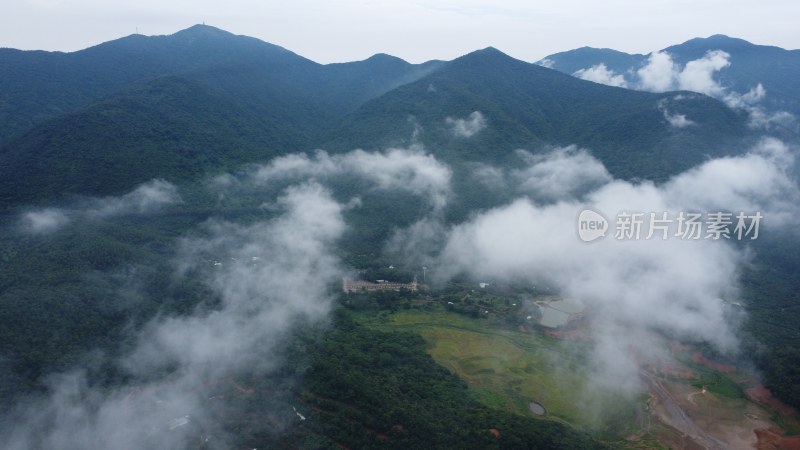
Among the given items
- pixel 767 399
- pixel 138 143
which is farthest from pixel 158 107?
pixel 767 399

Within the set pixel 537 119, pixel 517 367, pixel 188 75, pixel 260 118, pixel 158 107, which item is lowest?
pixel 517 367

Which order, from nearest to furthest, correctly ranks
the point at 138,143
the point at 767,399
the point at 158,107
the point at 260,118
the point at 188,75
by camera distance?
1. the point at 767,399
2. the point at 138,143
3. the point at 158,107
4. the point at 260,118
5. the point at 188,75

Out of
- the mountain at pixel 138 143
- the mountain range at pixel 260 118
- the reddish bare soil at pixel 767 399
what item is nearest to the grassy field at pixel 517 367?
the reddish bare soil at pixel 767 399

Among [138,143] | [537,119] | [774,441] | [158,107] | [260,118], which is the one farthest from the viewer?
[260,118]

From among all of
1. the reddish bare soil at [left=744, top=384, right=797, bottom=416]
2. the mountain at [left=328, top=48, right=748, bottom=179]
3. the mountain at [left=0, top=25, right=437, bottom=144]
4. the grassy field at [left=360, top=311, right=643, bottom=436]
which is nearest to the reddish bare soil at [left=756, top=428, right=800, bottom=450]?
the reddish bare soil at [left=744, top=384, right=797, bottom=416]

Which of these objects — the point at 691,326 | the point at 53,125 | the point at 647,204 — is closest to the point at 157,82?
the point at 53,125

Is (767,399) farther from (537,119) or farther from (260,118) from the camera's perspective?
(260,118)
